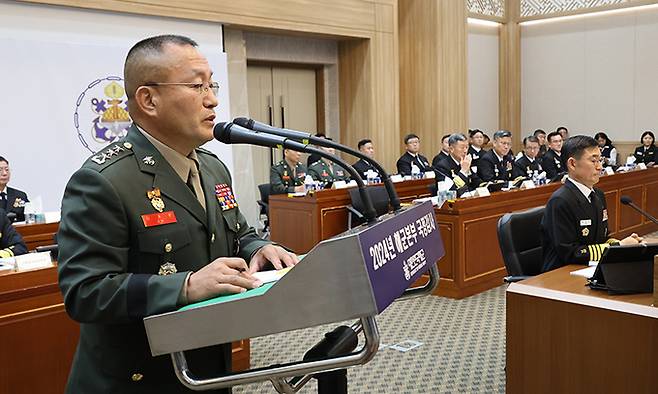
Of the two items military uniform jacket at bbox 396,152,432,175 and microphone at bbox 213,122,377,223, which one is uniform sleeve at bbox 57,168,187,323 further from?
military uniform jacket at bbox 396,152,432,175

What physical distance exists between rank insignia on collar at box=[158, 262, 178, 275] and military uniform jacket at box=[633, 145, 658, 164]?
1105cm

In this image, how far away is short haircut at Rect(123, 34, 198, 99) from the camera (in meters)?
1.25

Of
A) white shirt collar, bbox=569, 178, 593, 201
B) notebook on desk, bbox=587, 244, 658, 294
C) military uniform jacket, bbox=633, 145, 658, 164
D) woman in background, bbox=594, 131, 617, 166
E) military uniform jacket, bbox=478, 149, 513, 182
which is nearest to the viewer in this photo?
notebook on desk, bbox=587, 244, 658, 294

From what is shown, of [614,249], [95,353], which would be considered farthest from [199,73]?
[614,249]

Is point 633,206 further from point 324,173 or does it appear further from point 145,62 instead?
point 324,173

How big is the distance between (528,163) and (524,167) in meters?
0.10

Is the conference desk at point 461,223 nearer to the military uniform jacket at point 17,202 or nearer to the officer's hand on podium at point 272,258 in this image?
the military uniform jacket at point 17,202

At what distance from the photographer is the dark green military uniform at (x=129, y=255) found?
43.3 inches

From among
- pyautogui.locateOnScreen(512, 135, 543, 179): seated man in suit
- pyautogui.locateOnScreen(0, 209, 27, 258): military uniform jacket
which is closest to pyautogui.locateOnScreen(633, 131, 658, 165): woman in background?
pyautogui.locateOnScreen(512, 135, 543, 179): seated man in suit

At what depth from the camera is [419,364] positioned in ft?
12.1

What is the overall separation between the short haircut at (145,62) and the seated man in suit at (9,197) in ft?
14.7

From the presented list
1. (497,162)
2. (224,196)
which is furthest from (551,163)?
(224,196)

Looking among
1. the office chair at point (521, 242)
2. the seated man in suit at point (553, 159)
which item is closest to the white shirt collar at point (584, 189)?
the office chair at point (521, 242)

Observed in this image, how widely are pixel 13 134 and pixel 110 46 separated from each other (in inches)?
54.6
